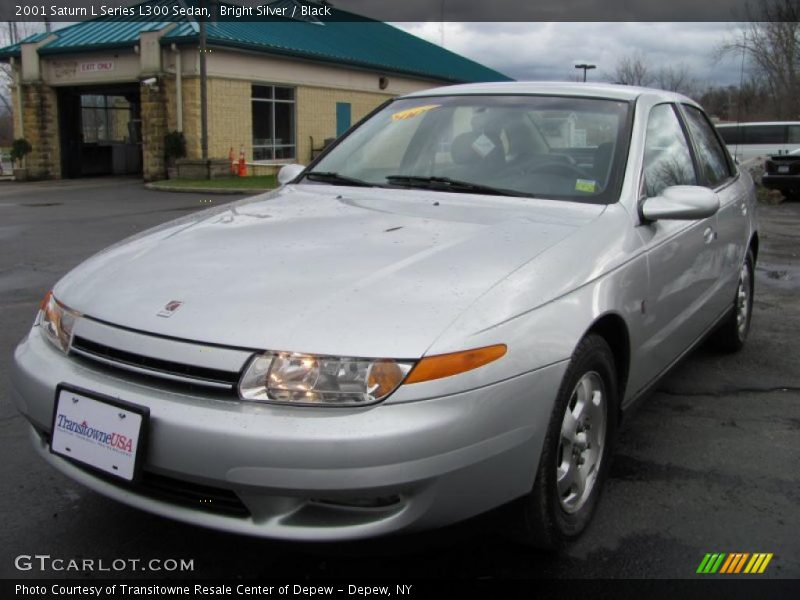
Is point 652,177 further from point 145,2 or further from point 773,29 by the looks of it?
point 773,29

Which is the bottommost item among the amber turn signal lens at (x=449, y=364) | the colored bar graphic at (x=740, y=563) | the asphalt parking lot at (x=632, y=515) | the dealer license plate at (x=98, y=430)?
the colored bar graphic at (x=740, y=563)

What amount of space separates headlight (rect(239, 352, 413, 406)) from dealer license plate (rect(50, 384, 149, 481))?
34 cm

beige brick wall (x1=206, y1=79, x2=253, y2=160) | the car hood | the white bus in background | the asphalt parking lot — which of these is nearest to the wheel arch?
the car hood

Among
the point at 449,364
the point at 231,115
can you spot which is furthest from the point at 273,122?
the point at 449,364

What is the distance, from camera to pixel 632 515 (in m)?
2.88

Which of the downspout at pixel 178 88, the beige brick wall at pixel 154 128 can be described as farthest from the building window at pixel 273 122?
the beige brick wall at pixel 154 128

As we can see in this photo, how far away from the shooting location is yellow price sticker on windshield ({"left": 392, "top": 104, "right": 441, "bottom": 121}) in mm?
3945

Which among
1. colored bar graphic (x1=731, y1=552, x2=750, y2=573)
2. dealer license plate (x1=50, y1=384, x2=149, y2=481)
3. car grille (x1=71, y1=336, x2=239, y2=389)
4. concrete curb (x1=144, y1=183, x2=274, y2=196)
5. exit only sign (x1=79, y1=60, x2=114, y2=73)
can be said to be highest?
exit only sign (x1=79, y1=60, x2=114, y2=73)

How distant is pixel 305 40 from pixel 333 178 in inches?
945

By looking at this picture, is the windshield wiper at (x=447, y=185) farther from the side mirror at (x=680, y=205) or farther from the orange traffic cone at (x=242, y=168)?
the orange traffic cone at (x=242, y=168)

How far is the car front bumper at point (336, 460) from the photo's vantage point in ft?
6.45

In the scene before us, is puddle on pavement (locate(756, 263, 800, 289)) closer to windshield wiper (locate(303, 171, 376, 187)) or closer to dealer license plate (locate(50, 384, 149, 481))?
windshield wiper (locate(303, 171, 376, 187))

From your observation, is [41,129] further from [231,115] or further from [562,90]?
[562,90]

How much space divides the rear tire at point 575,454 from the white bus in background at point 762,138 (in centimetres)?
2205
